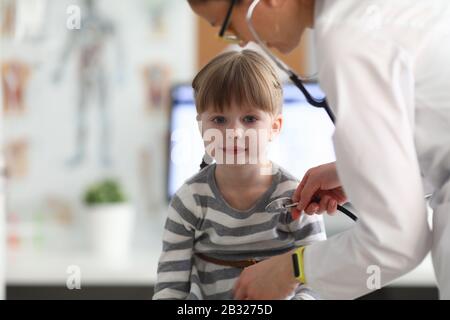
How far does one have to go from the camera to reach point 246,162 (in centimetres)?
98

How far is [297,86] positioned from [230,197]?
8.3 inches

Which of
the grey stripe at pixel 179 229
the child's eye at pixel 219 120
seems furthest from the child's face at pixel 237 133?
the grey stripe at pixel 179 229

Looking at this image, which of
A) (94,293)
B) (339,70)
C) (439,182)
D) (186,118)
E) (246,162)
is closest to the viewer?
(339,70)

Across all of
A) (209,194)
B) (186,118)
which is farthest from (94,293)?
(209,194)

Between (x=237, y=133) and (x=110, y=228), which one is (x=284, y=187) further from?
(x=110, y=228)

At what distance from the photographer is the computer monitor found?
5.65 ft

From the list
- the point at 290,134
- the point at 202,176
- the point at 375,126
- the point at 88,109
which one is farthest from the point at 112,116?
the point at 375,126

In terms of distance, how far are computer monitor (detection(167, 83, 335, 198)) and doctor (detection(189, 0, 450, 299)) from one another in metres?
0.70

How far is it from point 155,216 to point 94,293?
0.40m

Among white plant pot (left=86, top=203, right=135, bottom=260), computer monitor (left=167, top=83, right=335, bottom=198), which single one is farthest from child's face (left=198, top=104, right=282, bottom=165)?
white plant pot (left=86, top=203, right=135, bottom=260)

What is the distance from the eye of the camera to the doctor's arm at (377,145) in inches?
28.6

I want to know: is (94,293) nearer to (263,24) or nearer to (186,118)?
(186,118)

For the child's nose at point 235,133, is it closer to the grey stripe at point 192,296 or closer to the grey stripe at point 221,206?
the grey stripe at point 221,206
